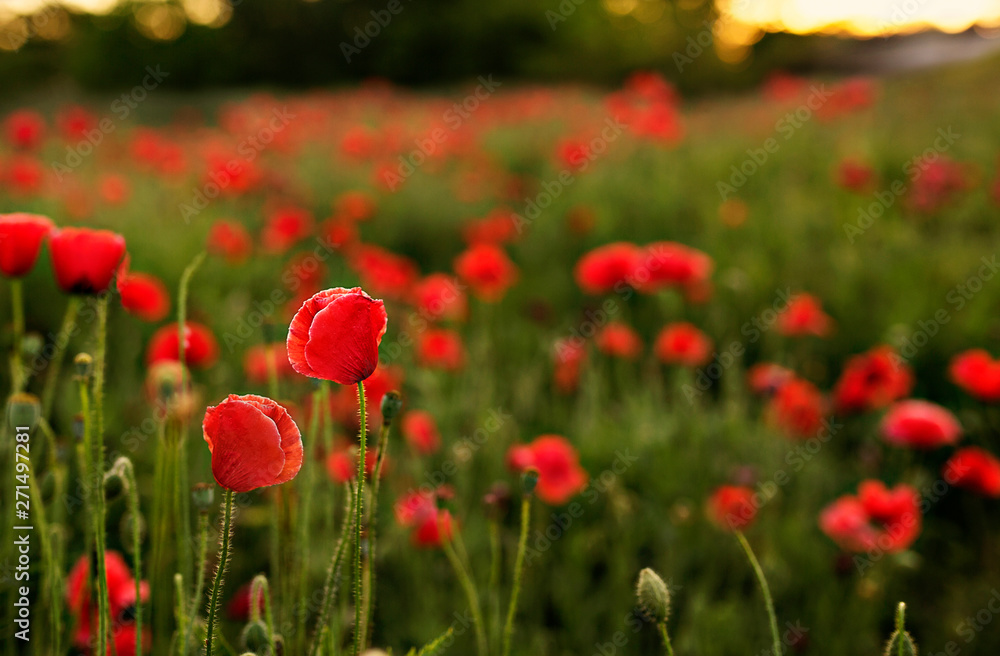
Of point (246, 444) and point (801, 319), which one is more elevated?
point (246, 444)

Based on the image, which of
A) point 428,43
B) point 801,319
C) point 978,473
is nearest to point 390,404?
point 978,473

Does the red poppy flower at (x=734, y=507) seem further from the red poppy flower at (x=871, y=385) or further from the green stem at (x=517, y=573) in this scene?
the green stem at (x=517, y=573)

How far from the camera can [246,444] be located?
58cm

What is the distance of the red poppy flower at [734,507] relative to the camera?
1.63 m

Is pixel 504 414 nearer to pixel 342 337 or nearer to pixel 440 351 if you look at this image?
pixel 440 351

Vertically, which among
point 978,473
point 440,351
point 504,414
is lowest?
point 504,414

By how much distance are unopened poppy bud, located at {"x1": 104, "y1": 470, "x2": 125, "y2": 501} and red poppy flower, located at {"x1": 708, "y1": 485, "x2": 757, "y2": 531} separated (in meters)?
1.18

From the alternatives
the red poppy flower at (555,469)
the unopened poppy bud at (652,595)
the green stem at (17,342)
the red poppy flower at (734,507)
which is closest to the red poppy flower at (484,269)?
the red poppy flower at (555,469)

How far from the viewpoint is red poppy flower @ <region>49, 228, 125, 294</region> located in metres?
0.88

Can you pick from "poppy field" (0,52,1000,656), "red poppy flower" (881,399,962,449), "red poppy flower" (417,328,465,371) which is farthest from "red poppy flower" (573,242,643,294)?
"red poppy flower" (881,399,962,449)

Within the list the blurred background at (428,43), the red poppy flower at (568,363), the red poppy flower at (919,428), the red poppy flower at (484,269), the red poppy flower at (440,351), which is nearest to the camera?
the red poppy flower at (919,428)

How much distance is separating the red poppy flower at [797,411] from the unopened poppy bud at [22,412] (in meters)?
1.69

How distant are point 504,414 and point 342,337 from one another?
66.5 inches

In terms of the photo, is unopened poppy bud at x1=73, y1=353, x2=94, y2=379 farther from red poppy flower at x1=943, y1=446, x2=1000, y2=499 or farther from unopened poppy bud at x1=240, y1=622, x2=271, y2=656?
red poppy flower at x1=943, y1=446, x2=1000, y2=499
